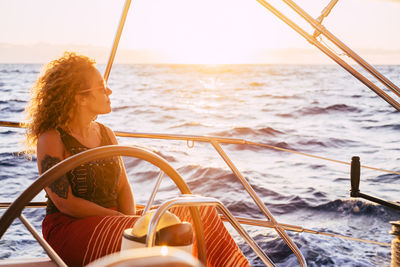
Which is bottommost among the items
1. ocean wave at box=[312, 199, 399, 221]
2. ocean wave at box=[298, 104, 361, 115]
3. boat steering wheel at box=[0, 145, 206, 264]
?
ocean wave at box=[312, 199, 399, 221]

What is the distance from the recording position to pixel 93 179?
64.9 inches

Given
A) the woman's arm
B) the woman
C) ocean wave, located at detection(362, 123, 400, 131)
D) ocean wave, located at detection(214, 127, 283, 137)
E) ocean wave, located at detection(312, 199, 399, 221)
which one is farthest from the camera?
ocean wave, located at detection(362, 123, 400, 131)

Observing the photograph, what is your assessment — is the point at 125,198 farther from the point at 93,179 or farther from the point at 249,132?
the point at 249,132

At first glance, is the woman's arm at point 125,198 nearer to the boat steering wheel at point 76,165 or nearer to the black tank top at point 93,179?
the black tank top at point 93,179

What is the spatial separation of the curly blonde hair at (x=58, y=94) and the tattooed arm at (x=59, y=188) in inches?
3.3

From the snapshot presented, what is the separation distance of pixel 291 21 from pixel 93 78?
29.8 inches

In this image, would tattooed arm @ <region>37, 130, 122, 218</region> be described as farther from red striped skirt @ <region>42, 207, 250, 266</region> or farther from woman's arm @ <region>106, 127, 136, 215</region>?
woman's arm @ <region>106, 127, 136, 215</region>

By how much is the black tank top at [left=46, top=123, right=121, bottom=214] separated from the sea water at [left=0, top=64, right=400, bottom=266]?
7.5 inches

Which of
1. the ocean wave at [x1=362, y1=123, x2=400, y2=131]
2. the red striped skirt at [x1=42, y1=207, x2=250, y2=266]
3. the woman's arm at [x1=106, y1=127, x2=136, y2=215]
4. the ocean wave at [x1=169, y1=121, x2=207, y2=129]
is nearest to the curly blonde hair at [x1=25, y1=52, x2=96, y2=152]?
the woman's arm at [x1=106, y1=127, x2=136, y2=215]

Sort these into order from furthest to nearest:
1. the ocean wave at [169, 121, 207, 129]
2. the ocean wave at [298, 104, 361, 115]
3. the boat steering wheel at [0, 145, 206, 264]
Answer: the ocean wave at [298, 104, 361, 115] < the ocean wave at [169, 121, 207, 129] < the boat steering wheel at [0, 145, 206, 264]

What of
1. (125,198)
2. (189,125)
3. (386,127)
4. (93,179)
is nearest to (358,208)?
(125,198)

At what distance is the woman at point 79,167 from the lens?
136cm

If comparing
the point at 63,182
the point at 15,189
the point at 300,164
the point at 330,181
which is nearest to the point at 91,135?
the point at 63,182

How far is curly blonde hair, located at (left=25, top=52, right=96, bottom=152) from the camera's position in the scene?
1706 mm
